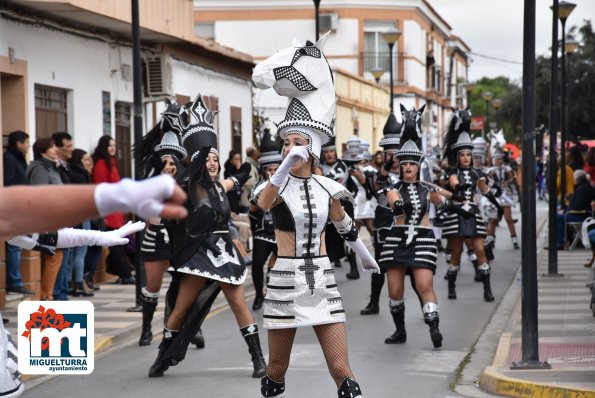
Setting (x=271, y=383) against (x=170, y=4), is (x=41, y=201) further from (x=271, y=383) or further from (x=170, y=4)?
(x=170, y=4)

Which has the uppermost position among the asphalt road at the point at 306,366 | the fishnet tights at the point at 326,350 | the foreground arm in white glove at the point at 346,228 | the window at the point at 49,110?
the window at the point at 49,110

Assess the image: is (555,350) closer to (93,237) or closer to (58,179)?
(58,179)

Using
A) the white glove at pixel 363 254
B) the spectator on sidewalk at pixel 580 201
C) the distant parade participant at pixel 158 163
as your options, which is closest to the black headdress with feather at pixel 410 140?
the distant parade participant at pixel 158 163

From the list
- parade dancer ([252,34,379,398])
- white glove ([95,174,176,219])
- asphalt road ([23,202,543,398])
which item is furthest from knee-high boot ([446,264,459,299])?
white glove ([95,174,176,219])

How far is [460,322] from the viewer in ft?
44.2

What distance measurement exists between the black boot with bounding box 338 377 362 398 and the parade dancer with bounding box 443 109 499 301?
8.17 metres

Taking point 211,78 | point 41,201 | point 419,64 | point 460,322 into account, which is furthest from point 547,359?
point 419,64

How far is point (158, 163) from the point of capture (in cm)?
1105

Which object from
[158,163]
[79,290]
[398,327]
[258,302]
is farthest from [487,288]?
[158,163]

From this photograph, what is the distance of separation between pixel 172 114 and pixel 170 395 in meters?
2.92

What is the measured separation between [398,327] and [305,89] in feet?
14.9

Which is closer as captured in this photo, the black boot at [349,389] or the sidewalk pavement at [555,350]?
the black boot at [349,389]

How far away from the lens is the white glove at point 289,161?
6977mm

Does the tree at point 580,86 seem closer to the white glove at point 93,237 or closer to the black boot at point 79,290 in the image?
the black boot at point 79,290
